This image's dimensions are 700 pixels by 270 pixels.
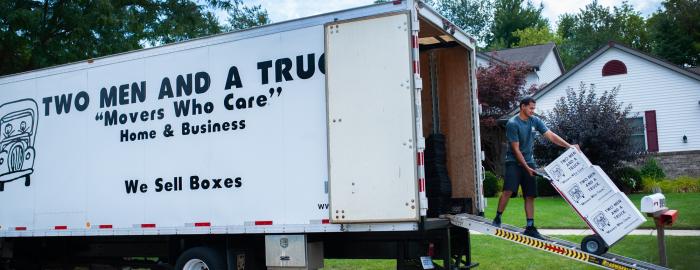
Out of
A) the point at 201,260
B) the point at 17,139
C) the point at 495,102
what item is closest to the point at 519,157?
the point at 201,260

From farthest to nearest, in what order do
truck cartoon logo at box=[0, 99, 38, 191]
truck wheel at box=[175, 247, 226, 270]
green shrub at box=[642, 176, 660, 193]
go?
1. green shrub at box=[642, 176, 660, 193]
2. truck cartoon logo at box=[0, 99, 38, 191]
3. truck wheel at box=[175, 247, 226, 270]

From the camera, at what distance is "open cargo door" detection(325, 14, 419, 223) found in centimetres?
635

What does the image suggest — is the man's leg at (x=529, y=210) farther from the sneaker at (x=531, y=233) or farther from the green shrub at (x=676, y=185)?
the green shrub at (x=676, y=185)

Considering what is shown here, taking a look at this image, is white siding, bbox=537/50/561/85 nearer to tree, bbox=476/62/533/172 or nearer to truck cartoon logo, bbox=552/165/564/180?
tree, bbox=476/62/533/172

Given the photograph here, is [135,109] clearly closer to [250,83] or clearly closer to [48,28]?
[250,83]

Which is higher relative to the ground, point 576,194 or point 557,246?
point 576,194

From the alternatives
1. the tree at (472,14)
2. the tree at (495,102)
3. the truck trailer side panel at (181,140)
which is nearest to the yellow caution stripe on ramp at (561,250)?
the truck trailer side panel at (181,140)

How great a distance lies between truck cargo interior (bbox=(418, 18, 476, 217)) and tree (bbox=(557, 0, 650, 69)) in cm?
5169

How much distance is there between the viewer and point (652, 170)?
22.0 m

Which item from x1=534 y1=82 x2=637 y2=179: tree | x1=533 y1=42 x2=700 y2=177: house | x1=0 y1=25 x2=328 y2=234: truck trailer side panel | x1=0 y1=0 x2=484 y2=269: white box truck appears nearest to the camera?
x1=0 y1=0 x2=484 y2=269: white box truck

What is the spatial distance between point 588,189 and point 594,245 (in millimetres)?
554

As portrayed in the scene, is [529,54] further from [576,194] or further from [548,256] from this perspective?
[576,194]

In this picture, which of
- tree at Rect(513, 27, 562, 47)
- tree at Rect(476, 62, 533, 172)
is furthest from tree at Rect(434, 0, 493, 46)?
tree at Rect(476, 62, 533, 172)

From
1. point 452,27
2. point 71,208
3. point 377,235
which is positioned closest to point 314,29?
point 452,27
